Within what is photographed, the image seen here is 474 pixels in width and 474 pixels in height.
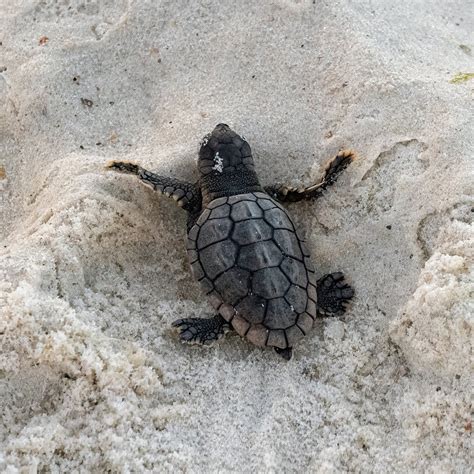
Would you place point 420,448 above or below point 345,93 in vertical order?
below

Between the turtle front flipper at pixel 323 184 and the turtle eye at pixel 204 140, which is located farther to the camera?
the turtle eye at pixel 204 140

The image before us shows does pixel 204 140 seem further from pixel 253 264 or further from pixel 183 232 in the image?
pixel 253 264

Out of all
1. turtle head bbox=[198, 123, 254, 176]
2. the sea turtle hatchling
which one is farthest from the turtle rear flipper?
turtle head bbox=[198, 123, 254, 176]

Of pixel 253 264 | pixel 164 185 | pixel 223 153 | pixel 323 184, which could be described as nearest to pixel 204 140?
pixel 223 153

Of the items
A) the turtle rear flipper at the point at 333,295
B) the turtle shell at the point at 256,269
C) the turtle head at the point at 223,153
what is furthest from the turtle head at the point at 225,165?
the turtle rear flipper at the point at 333,295

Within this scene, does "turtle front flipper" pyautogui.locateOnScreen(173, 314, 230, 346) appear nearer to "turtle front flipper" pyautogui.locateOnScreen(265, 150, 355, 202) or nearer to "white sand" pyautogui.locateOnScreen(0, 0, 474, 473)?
"white sand" pyautogui.locateOnScreen(0, 0, 474, 473)

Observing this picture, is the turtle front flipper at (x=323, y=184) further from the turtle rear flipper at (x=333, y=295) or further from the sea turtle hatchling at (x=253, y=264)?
the turtle rear flipper at (x=333, y=295)

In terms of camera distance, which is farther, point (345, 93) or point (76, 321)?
point (345, 93)

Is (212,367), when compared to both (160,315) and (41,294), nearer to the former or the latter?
(160,315)

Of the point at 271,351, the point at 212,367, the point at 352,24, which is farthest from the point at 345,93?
the point at 212,367
